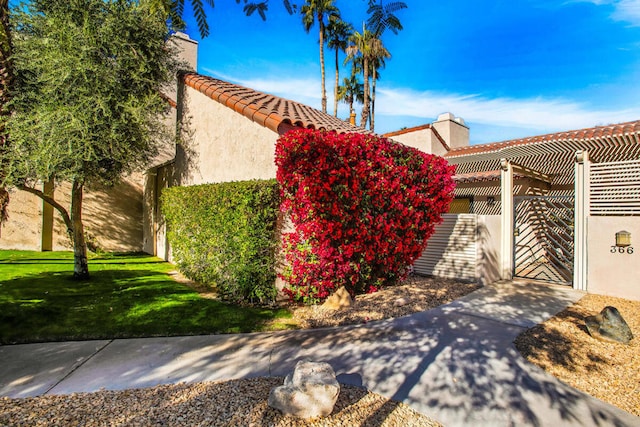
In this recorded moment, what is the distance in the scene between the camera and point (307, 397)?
3.14m

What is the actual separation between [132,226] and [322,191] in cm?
1182

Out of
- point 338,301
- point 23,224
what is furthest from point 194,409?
point 23,224

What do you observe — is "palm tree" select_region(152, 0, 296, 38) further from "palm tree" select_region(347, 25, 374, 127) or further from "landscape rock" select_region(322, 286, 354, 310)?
"palm tree" select_region(347, 25, 374, 127)

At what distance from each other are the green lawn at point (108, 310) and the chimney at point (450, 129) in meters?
18.7

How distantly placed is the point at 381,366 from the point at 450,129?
2022 centimetres

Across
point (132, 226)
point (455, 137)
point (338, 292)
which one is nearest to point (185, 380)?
point (338, 292)

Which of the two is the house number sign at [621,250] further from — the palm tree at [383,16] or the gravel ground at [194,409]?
the palm tree at [383,16]

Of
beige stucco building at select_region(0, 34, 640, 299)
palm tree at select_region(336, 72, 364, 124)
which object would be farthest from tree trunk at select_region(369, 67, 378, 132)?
beige stucco building at select_region(0, 34, 640, 299)

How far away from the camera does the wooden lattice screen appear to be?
7.74m

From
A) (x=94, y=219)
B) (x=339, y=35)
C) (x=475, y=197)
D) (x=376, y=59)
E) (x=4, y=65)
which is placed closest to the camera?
(x=4, y=65)

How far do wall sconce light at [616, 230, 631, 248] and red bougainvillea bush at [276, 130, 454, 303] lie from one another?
4.64 meters

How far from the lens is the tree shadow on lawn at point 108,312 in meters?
5.31

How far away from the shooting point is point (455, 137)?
21797mm

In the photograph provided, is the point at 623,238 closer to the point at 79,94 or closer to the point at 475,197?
the point at 475,197
